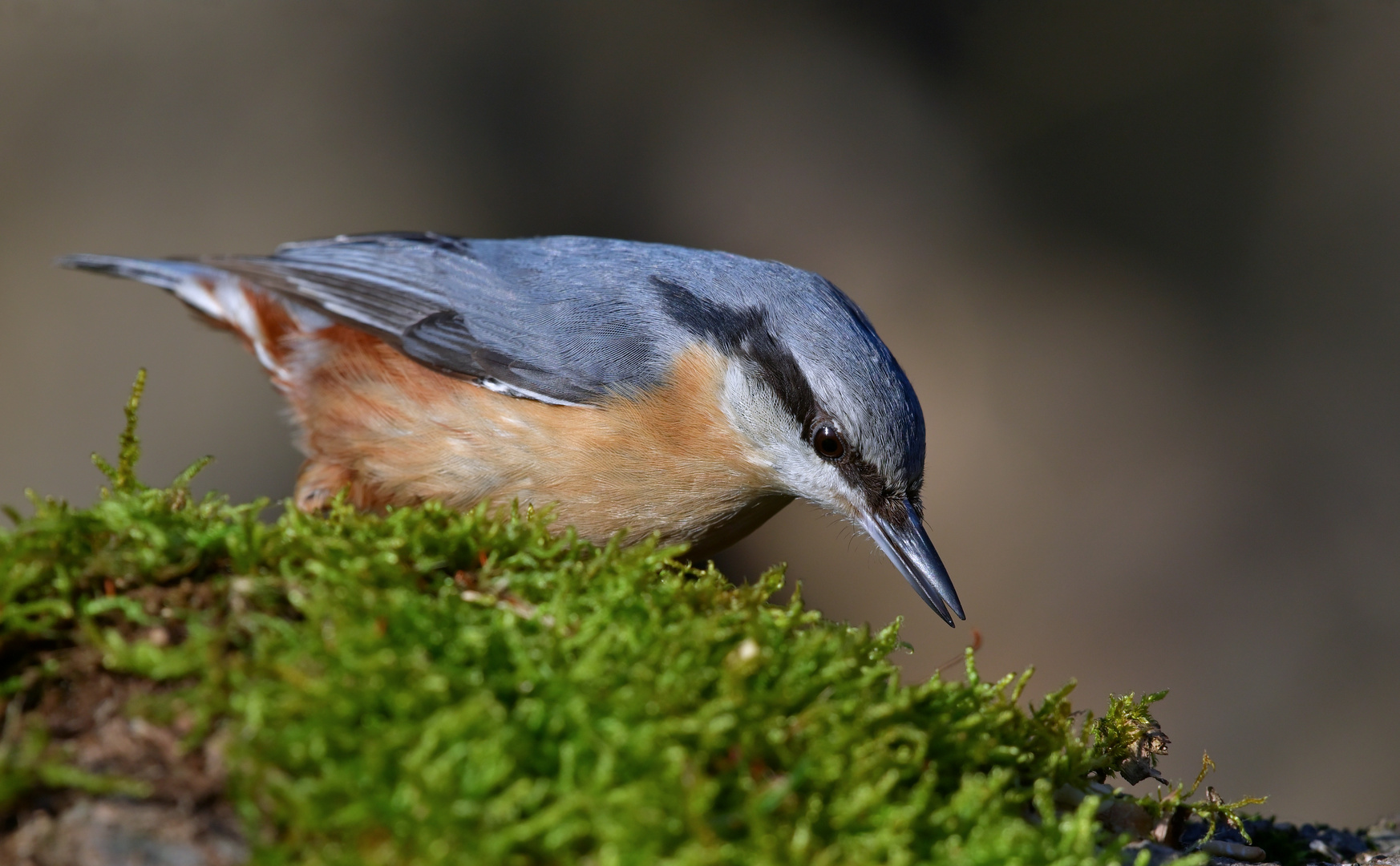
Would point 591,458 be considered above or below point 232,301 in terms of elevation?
below

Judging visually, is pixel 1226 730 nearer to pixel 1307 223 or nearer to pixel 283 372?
pixel 1307 223

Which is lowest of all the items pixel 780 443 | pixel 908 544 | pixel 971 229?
pixel 908 544

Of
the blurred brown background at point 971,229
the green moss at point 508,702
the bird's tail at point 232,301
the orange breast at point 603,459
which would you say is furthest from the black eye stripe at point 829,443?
the blurred brown background at point 971,229

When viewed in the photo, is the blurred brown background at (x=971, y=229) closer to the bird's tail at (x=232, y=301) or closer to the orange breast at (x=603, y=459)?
the bird's tail at (x=232, y=301)

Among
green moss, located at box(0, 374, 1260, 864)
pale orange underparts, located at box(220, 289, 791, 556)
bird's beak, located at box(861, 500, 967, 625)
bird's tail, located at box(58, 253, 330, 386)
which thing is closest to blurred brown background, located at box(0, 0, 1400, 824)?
bird's tail, located at box(58, 253, 330, 386)

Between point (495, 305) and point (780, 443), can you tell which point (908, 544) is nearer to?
point (780, 443)

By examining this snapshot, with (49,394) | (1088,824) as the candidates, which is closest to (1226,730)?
(1088,824)

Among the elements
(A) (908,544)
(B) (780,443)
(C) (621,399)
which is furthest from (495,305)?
(A) (908,544)

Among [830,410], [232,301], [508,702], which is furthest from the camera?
[232,301]

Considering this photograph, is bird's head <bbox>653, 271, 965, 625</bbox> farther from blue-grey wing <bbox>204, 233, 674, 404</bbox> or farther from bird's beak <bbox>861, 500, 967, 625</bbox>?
blue-grey wing <bbox>204, 233, 674, 404</bbox>
